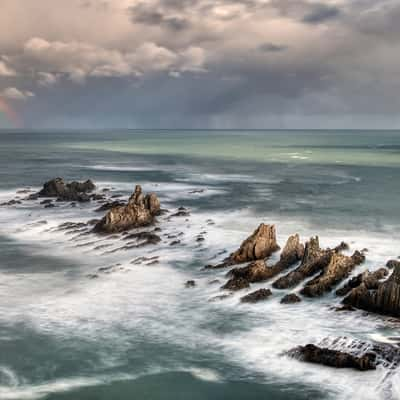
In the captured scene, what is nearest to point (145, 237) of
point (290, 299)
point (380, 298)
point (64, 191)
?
point (290, 299)

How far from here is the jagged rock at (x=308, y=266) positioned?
1156 inches

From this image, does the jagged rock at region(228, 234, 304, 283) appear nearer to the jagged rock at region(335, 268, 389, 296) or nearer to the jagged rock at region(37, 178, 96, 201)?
the jagged rock at region(335, 268, 389, 296)

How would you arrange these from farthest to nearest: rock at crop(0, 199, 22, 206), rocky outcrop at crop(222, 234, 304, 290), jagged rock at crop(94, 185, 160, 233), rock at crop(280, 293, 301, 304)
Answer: rock at crop(0, 199, 22, 206) < jagged rock at crop(94, 185, 160, 233) < rocky outcrop at crop(222, 234, 304, 290) < rock at crop(280, 293, 301, 304)

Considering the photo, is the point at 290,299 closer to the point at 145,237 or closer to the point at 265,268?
the point at 265,268

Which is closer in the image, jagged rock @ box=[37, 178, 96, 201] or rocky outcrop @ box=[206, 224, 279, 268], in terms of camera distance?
rocky outcrop @ box=[206, 224, 279, 268]

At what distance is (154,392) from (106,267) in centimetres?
1564

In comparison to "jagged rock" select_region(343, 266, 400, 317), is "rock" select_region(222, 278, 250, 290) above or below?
below

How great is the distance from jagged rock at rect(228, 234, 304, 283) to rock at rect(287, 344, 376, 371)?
29.6 feet

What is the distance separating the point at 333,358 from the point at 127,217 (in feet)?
87.4

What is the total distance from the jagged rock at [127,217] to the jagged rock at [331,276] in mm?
19210

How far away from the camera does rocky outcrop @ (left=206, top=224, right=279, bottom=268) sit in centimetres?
3400

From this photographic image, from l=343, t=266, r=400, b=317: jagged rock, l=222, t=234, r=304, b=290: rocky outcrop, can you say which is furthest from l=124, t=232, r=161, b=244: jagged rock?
l=343, t=266, r=400, b=317: jagged rock

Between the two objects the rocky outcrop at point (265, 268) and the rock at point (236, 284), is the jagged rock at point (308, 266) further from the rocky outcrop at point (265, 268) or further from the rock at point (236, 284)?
the rock at point (236, 284)

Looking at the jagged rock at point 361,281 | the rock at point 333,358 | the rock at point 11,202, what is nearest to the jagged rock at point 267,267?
the jagged rock at point 361,281
